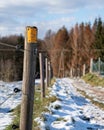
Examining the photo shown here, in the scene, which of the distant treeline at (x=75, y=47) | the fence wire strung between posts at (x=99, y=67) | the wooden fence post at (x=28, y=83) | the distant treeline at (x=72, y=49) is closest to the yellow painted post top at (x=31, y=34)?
the wooden fence post at (x=28, y=83)

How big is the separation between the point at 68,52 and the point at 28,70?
242 feet

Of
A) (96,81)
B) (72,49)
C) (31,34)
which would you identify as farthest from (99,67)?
(72,49)

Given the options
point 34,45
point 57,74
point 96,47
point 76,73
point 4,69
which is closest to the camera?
point 34,45

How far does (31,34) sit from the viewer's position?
679 cm

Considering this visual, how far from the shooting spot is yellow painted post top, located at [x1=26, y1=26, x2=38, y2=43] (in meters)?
6.75

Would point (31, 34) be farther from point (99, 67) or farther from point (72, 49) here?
point (72, 49)

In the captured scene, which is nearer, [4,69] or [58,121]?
[58,121]

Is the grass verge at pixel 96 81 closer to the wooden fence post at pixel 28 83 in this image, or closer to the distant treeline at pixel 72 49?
the wooden fence post at pixel 28 83

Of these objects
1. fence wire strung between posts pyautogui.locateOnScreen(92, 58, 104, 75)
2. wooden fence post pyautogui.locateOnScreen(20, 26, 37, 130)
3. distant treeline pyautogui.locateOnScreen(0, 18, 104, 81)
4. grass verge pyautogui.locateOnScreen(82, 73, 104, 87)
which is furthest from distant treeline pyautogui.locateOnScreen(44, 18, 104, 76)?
wooden fence post pyautogui.locateOnScreen(20, 26, 37, 130)

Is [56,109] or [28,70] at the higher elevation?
[28,70]

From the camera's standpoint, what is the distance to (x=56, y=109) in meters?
12.5

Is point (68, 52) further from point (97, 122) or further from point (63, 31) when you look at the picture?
point (97, 122)

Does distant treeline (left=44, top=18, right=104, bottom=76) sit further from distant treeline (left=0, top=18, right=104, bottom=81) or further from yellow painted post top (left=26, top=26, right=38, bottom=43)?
yellow painted post top (left=26, top=26, right=38, bottom=43)

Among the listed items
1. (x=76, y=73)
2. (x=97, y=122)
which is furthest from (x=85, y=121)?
(x=76, y=73)
